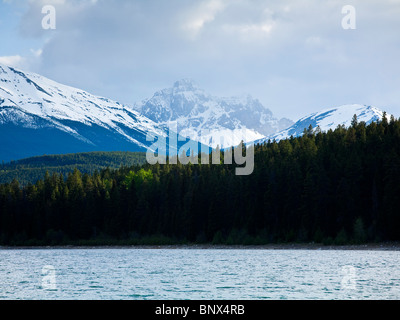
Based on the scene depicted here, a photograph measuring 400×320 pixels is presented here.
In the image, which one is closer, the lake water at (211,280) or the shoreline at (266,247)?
the lake water at (211,280)

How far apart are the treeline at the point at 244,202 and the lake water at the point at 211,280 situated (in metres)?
31.5

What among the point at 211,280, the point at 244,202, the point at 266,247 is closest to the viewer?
the point at 211,280

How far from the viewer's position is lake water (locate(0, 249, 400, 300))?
4122 cm

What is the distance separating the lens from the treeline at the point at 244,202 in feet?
331

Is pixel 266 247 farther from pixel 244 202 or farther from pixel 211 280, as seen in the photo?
pixel 211 280

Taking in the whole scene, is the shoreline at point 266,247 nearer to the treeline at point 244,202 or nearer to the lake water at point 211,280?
the treeline at point 244,202

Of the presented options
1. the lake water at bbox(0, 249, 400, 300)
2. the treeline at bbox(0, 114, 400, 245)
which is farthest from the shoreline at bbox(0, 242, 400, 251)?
the lake water at bbox(0, 249, 400, 300)

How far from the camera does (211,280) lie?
50.2 meters

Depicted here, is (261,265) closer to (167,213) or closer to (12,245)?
(167,213)

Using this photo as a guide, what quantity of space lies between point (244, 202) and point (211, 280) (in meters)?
67.8

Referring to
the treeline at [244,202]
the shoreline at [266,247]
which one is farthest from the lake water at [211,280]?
the treeline at [244,202]

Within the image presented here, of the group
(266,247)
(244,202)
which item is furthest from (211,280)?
(244,202)
